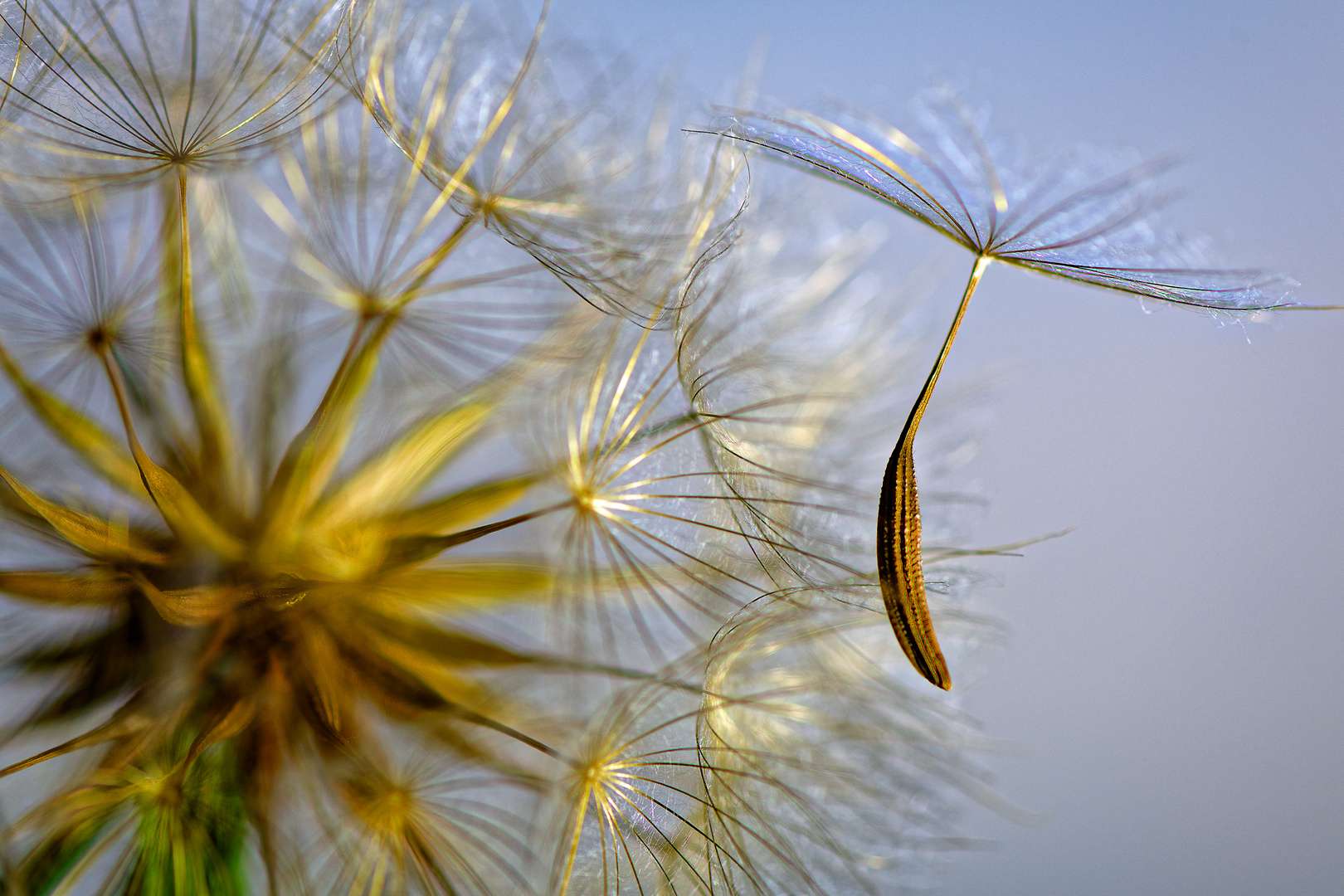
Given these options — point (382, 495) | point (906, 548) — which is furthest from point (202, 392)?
point (906, 548)

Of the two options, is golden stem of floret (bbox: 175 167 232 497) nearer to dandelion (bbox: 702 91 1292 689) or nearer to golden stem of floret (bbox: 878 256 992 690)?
dandelion (bbox: 702 91 1292 689)

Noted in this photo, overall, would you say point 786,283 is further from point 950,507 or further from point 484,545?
point 484,545

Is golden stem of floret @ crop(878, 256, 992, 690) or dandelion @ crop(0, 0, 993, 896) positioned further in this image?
dandelion @ crop(0, 0, 993, 896)

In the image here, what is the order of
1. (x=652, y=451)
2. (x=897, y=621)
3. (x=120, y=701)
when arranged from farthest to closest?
(x=652, y=451)
(x=120, y=701)
(x=897, y=621)

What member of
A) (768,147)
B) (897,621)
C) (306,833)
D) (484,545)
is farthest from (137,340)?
(897,621)

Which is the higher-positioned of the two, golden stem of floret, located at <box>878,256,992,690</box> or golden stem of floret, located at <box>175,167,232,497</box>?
golden stem of floret, located at <box>175,167,232,497</box>

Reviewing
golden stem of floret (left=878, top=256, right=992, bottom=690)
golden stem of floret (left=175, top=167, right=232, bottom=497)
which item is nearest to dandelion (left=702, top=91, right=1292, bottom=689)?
golden stem of floret (left=878, top=256, right=992, bottom=690)
